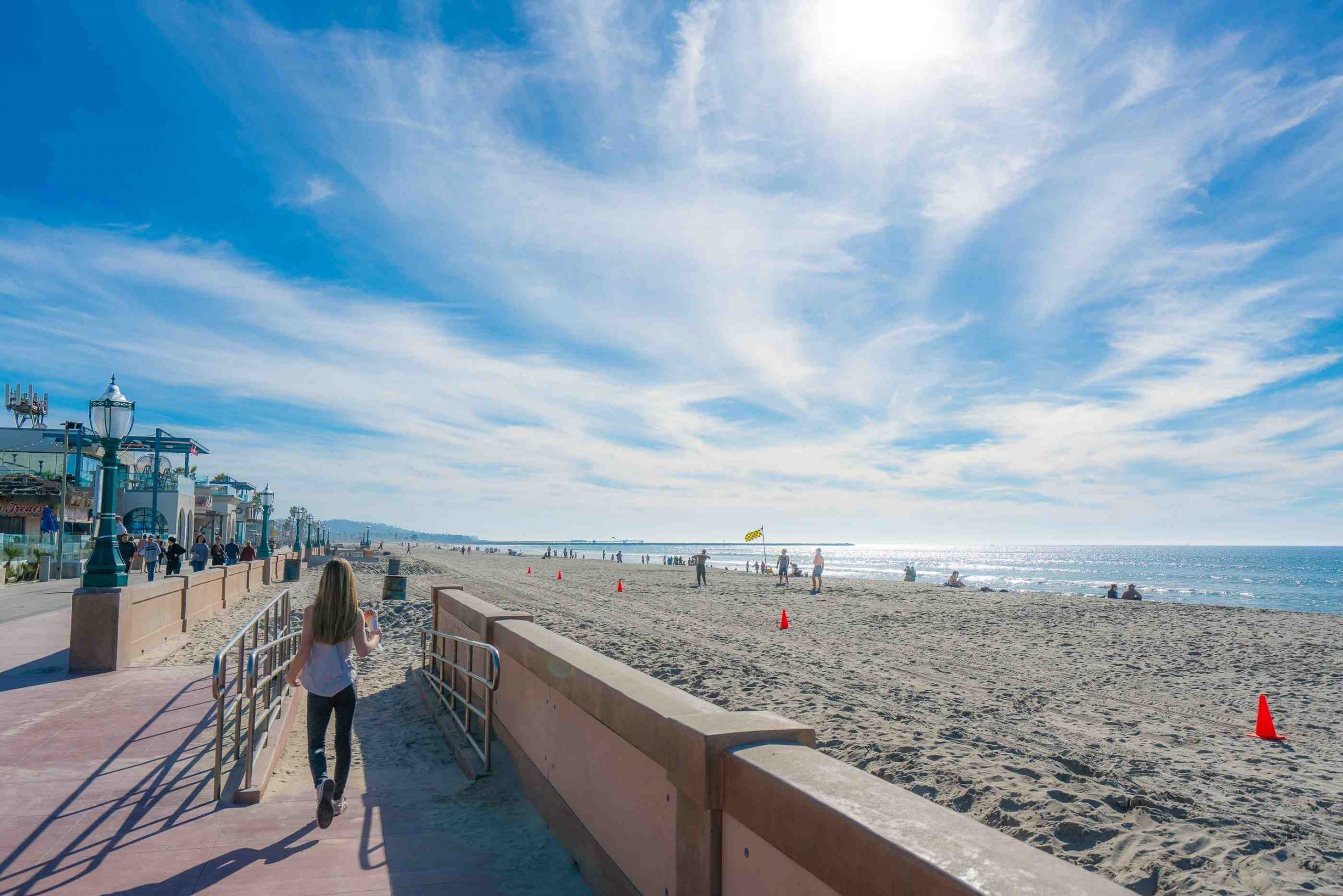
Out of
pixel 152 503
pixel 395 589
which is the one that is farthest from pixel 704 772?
pixel 152 503

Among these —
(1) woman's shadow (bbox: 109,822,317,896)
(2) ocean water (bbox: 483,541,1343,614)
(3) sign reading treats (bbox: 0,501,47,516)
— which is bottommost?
(2) ocean water (bbox: 483,541,1343,614)

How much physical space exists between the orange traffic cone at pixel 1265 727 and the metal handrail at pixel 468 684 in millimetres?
8622

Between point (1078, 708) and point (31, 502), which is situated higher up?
point (31, 502)

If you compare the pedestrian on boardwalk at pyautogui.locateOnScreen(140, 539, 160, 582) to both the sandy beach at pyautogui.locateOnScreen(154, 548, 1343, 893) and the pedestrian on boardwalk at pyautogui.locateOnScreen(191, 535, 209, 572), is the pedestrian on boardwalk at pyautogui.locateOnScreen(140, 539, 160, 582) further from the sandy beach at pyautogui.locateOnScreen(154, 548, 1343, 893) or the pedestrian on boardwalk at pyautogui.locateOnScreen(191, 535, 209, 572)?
the sandy beach at pyautogui.locateOnScreen(154, 548, 1343, 893)

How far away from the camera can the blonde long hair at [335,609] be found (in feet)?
16.4

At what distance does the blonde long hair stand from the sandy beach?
5.71 ft

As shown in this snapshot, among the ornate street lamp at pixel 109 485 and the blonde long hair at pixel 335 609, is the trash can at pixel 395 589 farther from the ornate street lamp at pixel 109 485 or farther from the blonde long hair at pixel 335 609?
the blonde long hair at pixel 335 609

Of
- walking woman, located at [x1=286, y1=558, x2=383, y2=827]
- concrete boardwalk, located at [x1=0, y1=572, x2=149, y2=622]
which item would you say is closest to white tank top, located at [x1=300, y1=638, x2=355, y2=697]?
walking woman, located at [x1=286, y1=558, x2=383, y2=827]

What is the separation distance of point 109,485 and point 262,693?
454cm

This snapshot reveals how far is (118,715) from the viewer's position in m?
7.30

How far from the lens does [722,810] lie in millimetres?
2961

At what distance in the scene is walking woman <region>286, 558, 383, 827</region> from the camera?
197 inches

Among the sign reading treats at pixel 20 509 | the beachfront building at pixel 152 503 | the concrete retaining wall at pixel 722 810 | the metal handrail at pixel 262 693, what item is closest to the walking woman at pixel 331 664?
the metal handrail at pixel 262 693

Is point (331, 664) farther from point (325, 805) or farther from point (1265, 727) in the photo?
point (1265, 727)
